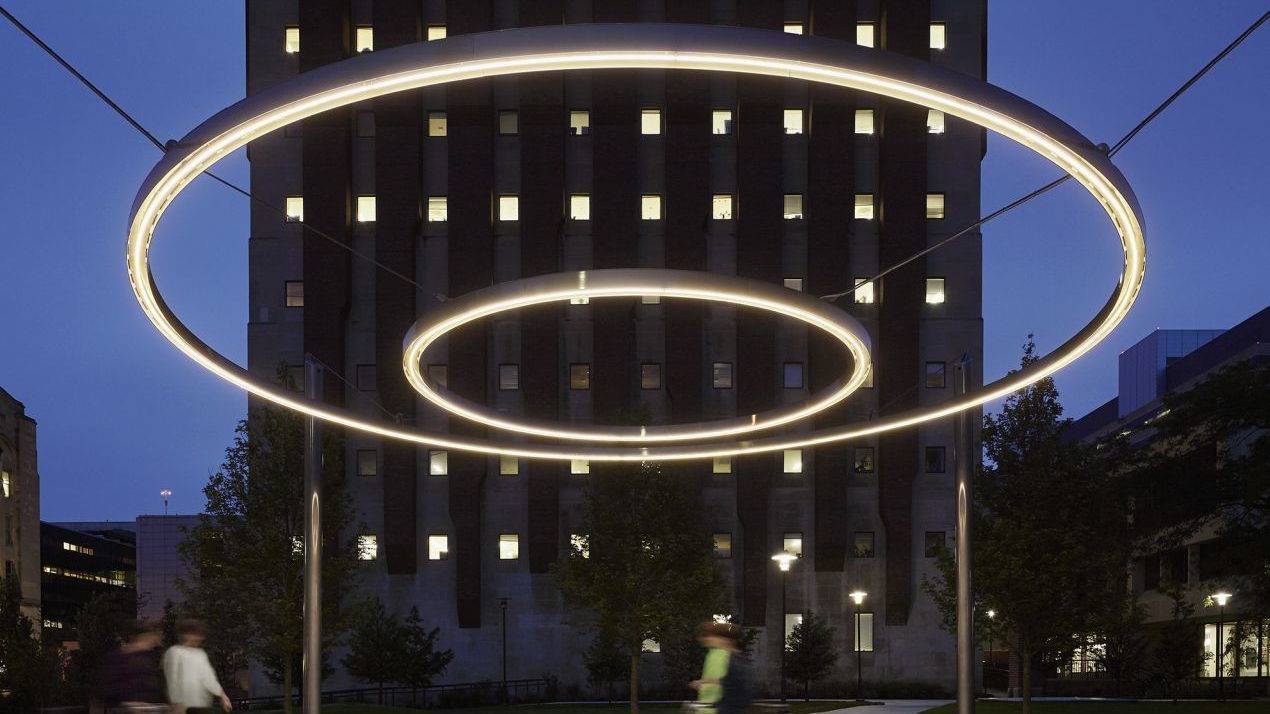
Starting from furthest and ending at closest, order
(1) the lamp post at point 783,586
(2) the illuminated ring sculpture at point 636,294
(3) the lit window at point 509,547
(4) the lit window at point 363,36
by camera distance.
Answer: (4) the lit window at point 363,36 → (3) the lit window at point 509,547 → (1) the lamp post at point 783,586 → (2) the illuminated ring sculpture at point 636,294

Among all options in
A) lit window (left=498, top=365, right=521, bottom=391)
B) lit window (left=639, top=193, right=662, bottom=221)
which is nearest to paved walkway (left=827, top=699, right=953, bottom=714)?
lit window (left=498, top=365, right=521, bottom=391)

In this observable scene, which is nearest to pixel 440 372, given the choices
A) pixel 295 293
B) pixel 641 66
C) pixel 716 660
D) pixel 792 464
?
pixel 295 293

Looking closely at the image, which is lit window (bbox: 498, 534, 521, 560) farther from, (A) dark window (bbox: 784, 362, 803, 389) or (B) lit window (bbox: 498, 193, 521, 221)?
(B) lit window (bbox: 498, 193, 521, 221)

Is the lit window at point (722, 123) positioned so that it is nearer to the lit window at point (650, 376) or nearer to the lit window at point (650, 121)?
the lit window at point (650, 121)

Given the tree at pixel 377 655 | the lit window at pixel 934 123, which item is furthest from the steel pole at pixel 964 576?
the lit window at pixel 934 123

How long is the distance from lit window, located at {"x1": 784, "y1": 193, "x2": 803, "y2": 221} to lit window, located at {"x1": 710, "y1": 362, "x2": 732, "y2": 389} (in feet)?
29.7

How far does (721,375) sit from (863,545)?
40.6 feet

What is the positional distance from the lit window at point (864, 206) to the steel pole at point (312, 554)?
48.0 m

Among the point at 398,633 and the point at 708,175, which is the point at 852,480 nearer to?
the point at 708,175

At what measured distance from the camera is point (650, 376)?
67.9 metres

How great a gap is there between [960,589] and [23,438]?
306 feet

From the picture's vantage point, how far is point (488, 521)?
67.4m

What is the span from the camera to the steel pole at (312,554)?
24281 millimetres

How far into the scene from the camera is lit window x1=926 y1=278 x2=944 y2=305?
68562mm
